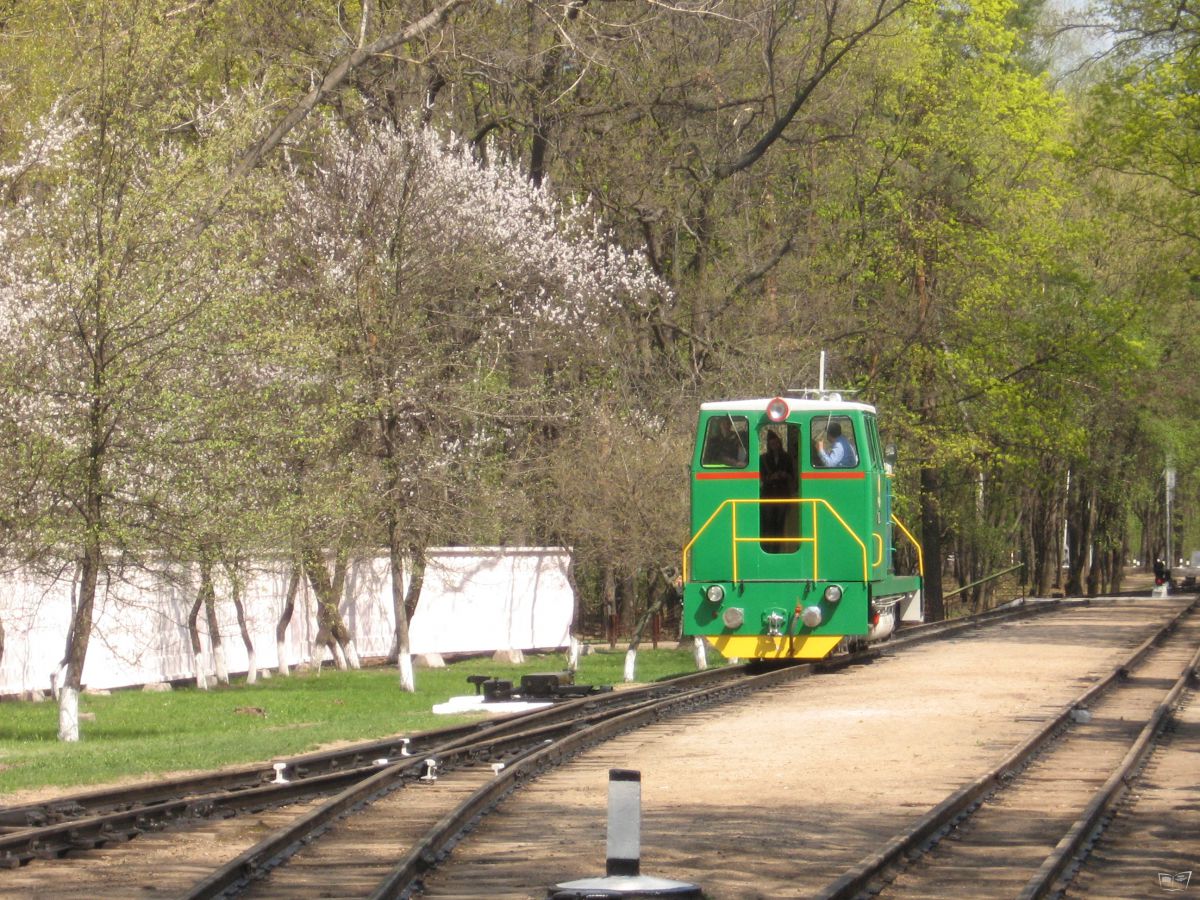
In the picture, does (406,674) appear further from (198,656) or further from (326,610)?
(326,610)

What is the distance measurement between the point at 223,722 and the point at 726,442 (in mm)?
7695

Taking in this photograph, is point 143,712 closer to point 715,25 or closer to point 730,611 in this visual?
point 730,611

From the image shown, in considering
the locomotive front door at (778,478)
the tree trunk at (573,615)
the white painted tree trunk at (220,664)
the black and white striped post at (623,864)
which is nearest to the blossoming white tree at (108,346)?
the locomotive front door at (778,478)

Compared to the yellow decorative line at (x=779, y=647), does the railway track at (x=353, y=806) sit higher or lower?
lower

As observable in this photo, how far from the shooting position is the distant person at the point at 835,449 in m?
22.9

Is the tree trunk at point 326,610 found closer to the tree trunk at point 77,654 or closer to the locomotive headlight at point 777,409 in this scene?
the tree trunk at point 77,654

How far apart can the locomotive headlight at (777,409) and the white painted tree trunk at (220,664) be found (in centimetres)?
1058

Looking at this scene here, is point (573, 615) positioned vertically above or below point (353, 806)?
above

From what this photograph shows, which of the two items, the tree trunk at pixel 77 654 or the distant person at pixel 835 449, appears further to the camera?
the distant person at pixel 835 449

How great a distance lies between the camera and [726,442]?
76.8 feet

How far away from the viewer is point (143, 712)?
22.3m

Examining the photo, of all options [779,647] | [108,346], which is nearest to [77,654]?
[108,346]

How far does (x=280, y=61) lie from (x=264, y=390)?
11640mm

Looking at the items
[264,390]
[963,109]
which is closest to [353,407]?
[264,390]
